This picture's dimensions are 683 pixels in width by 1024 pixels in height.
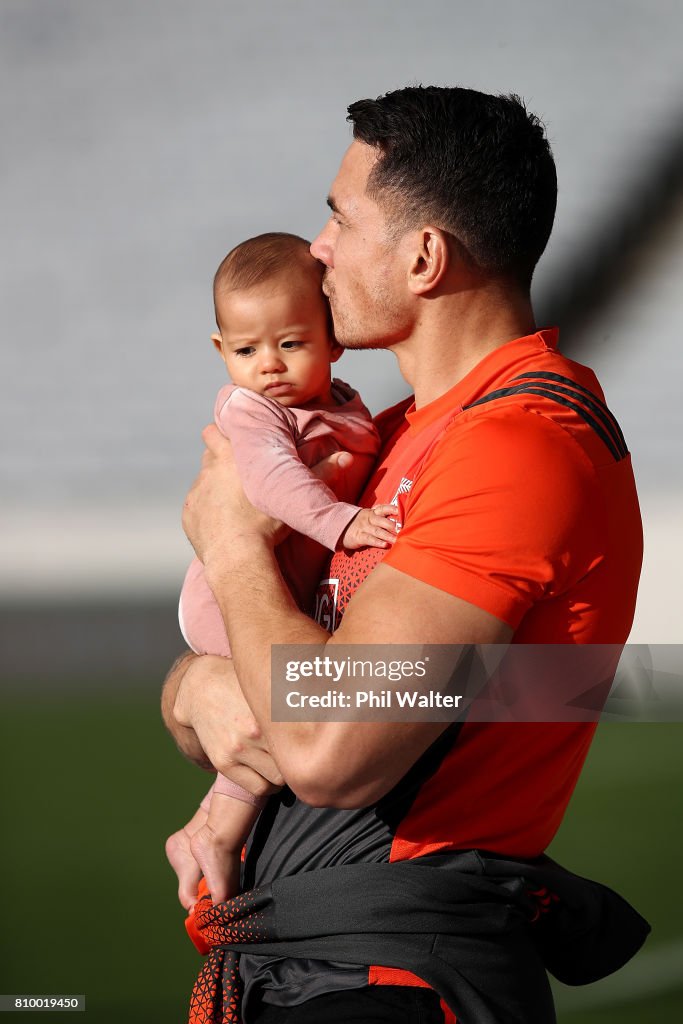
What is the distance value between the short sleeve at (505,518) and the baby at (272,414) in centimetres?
28

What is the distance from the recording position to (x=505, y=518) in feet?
2.92

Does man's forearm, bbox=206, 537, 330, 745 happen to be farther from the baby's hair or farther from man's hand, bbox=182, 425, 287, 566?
the baby's hair

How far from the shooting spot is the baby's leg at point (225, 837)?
1.16 meters

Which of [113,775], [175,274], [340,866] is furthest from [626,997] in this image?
[175,274]

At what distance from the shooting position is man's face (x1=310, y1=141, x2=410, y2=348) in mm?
1170

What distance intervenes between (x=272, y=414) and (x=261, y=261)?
20 cm

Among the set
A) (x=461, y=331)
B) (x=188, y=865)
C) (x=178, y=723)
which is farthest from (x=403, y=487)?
(x=188, y=865)

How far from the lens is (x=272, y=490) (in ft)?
3.85

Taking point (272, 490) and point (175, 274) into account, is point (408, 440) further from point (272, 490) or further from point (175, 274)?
point (175, 274)

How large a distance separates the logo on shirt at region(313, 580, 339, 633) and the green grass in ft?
7.29

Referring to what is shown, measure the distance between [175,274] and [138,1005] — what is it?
262 centimetres

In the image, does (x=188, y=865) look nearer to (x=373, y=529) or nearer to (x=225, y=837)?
(x=225, y=837)

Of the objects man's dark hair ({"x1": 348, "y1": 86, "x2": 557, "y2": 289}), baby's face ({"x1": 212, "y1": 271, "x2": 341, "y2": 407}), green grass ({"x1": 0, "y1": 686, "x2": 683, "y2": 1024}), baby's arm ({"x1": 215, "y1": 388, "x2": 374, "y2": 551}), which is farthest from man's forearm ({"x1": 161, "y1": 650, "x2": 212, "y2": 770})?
green grass ({"x1": 0, "y1": 686, "x2": 683, "y2": 1024})

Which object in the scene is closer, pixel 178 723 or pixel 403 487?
pixel 403 487
